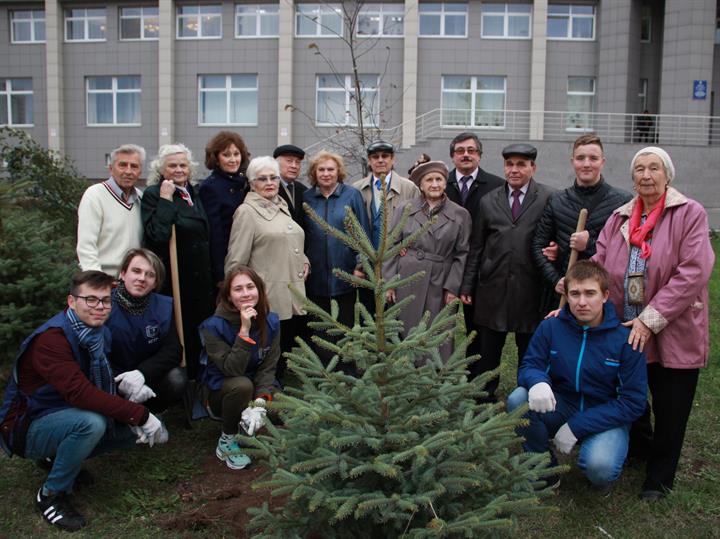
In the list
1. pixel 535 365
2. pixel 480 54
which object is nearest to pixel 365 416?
pixel 535 365

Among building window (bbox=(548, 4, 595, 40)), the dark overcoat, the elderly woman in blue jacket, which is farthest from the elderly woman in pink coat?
building window (bbox=(548, 4, 595, 40))

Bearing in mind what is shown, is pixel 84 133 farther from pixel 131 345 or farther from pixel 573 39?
pixel 131 345

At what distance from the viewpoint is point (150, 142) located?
27.5 metres

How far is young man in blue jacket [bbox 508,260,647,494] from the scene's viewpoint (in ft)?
12.5

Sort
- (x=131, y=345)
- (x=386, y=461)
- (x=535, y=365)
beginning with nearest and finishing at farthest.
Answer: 1. (x=386, y=461)
2. (x=535, y=365)
3. (x=131, y=345)

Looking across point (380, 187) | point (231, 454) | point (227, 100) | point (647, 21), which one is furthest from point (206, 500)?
point (647, 21)

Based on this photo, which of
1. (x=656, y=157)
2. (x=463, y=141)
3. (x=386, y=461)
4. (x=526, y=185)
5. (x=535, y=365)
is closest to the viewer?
(x=386, y=461)

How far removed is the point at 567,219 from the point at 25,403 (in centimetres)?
387

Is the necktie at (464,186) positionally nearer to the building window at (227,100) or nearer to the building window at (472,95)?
the building window at (472,95)

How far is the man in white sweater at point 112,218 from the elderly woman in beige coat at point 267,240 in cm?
78

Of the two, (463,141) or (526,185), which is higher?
(463,141)

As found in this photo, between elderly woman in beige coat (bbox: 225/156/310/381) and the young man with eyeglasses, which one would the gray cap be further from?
the young man with eyeglasses

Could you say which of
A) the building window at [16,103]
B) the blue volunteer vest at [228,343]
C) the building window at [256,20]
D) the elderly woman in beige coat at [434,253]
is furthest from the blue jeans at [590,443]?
the building window at [16,103]

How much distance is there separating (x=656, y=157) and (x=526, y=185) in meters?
1.27
